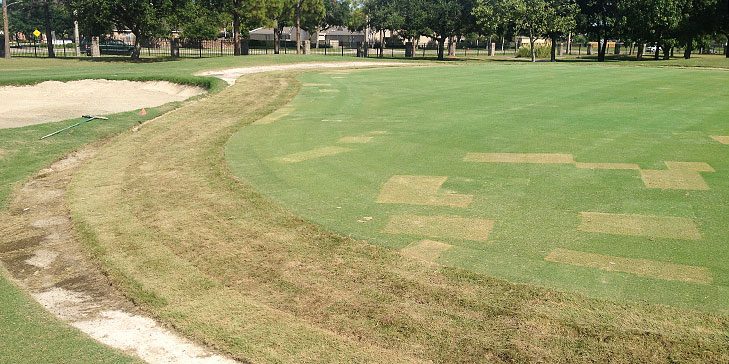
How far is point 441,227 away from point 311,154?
571 cm

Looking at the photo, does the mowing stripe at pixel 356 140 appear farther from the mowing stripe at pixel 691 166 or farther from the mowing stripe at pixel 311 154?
the mowing stripe at pixel 691 166

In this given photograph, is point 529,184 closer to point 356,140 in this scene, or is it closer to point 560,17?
point 356,140

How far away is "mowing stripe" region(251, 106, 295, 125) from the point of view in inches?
730

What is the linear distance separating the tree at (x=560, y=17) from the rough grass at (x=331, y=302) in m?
63.6

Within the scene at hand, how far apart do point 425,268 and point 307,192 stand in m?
3.95

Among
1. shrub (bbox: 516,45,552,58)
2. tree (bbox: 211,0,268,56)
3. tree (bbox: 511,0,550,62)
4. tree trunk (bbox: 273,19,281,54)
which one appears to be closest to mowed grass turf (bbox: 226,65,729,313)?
→ tree (bbox: 211,0,268,56)

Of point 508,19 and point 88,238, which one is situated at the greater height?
point 508,19

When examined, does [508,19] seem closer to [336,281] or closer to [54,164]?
[54,164]

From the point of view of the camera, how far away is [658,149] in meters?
13.3

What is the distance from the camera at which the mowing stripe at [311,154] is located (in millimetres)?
12961

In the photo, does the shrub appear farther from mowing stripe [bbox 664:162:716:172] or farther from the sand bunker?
mowing stripe [bbox 664:162:716:172]

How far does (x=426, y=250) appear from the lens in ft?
24.9

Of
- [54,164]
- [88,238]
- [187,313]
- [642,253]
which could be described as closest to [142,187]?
[88,238]

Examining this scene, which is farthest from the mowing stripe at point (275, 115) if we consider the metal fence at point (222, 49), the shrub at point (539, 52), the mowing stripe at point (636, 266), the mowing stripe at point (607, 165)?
the shrub at point (539, 52)
